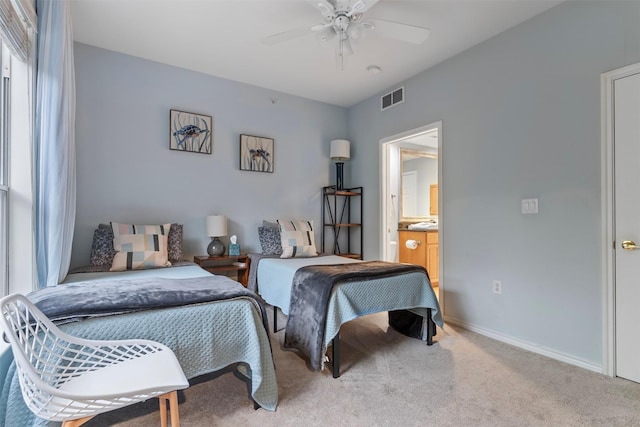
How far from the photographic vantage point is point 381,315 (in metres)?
3.31

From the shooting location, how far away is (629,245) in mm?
1951

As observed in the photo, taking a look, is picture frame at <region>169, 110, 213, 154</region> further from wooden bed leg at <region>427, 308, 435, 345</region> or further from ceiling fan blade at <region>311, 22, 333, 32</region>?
wooden bed leg at <region>427, 308, 435, 345</region>

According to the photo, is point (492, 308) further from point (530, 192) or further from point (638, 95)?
point (638, 95)

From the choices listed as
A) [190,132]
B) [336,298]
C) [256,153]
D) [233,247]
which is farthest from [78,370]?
[256,153]

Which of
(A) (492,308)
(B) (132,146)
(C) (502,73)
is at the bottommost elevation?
(A) (492,308)

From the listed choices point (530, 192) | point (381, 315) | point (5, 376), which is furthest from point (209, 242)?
point (530, 192)

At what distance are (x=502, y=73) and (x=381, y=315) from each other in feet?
8.33

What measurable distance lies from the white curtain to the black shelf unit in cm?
285

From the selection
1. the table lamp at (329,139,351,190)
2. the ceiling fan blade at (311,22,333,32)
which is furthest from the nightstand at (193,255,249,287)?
the ceiling fan blade at (311,22,333,32)

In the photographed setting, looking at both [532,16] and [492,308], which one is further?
[492,308]

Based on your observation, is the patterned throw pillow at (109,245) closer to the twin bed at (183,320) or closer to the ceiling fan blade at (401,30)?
the twin bed at (183,320)

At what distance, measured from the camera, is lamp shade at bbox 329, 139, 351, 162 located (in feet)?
13.5

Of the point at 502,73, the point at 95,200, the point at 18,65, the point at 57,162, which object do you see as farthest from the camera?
the point at 95,200

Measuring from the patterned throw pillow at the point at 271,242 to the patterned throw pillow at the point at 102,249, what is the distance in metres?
1.40
